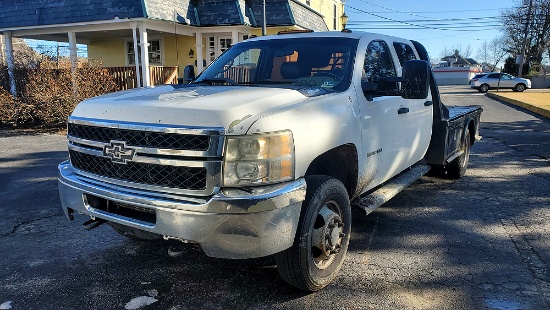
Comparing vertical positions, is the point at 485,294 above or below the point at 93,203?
below

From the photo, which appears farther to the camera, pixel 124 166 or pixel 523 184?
pixel 523 184

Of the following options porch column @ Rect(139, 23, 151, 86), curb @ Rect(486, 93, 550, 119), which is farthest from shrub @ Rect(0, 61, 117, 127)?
curb @ Rect(486, 93, 550, 119)

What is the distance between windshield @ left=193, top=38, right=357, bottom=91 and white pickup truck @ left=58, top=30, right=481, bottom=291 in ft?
0.05

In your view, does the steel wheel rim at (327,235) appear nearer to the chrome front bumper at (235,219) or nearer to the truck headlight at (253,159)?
the chrome front bumper at (235,219)

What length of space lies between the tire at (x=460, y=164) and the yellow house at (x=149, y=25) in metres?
9.06

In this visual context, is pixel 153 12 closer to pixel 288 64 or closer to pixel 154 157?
pixel 288 64

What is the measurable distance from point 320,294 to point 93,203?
71.4 inches

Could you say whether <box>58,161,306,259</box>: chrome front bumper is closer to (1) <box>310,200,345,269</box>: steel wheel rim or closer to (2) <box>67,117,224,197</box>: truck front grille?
(2) <box>67,117,224,197</box>: truck front grille

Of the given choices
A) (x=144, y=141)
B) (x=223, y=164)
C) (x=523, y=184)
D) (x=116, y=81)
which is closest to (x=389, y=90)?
(x=223, y=164)

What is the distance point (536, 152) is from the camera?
916cm

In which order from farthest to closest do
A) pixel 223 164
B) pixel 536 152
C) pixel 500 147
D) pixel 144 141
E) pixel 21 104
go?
pixel 21 104 < pixel 500 147 < pixel 536 152 < pixel 144 141 < pixel 223 164

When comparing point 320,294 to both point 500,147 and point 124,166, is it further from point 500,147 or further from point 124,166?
point 500,147

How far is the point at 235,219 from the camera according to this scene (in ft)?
8.96

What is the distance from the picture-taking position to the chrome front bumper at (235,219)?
2729 millimetres
